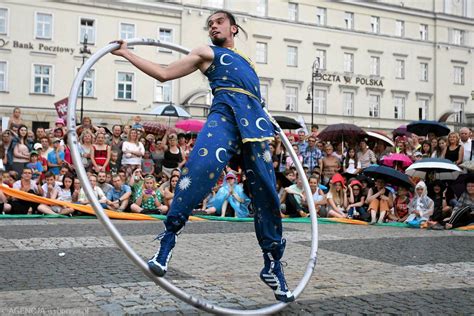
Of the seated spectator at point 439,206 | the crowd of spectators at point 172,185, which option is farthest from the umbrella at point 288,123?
the seated spectator at point 439,206

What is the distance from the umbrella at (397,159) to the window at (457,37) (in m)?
46.3

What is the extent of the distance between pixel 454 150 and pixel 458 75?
4653cm

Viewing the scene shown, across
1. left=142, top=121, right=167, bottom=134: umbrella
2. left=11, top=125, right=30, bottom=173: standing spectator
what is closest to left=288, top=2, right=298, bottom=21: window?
left=142, top=121, right=167, bottom=134: umbrella

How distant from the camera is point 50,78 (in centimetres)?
3956

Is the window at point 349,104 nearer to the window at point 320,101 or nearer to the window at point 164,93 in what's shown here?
the window at point 320,101

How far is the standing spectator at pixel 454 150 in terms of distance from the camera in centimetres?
1309

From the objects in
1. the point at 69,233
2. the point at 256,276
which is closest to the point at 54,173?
the point at 69,233

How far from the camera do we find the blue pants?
4.35m

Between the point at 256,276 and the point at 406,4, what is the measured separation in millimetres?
53125

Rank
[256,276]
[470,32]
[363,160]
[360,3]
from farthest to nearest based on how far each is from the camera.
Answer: [470,32] < [360,3] < [363,160] < [256,276]

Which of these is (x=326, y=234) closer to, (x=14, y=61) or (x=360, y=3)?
(x=14, y=61)

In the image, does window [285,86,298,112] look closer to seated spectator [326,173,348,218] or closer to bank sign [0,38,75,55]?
bank sign [0,38,75,55]

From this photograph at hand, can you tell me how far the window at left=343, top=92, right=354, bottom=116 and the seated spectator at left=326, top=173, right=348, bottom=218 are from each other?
38120mm

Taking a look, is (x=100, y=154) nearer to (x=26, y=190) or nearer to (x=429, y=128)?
(x=26, y=190)
